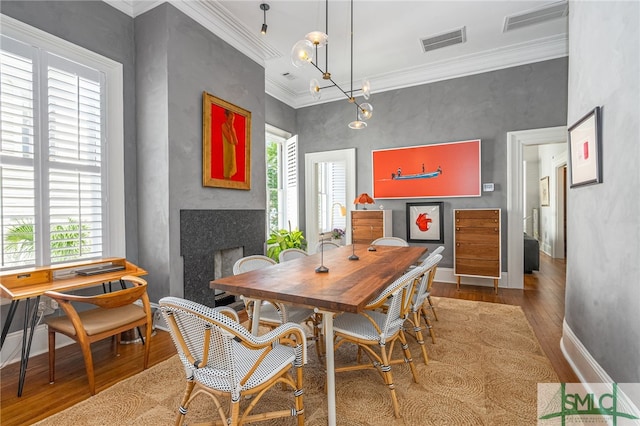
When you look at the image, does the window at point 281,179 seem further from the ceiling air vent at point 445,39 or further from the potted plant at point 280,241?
the ceiling air vent at point 445,39

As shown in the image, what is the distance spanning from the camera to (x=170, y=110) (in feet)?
10.4

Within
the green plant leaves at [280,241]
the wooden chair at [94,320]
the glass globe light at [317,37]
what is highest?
the glass globe light at [317,37]

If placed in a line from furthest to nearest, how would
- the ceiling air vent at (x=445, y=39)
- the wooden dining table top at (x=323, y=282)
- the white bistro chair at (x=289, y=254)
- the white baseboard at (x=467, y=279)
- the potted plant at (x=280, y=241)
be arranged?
the potted plant at (x=280, y=241) < the white baseboard at (x=467, y=279) < the ceiling air vent at (x=445, y=39) < the white bistro chair at (x=289, y=254) < the wooden dining table top at (x=323, y=282)

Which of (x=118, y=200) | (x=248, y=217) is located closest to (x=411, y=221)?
(x=248, y=217)

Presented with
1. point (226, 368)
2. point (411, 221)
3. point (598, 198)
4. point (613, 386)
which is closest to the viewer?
point (226, 368)

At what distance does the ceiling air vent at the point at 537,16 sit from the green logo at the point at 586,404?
13.0ft

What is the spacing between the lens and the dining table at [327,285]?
5.53 ft

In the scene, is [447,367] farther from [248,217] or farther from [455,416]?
[248,217]

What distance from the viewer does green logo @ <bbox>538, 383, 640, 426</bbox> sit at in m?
1.62

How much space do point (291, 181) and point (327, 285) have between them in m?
4.26

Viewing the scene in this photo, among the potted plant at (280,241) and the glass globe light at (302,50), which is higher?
the glass globe light at (302,50)

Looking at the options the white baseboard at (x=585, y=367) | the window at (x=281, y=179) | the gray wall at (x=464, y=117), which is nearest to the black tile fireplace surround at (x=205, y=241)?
the window at (x=281, y=179)

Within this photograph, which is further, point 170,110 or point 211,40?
point 211,40

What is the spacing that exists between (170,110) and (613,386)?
13.2ft
